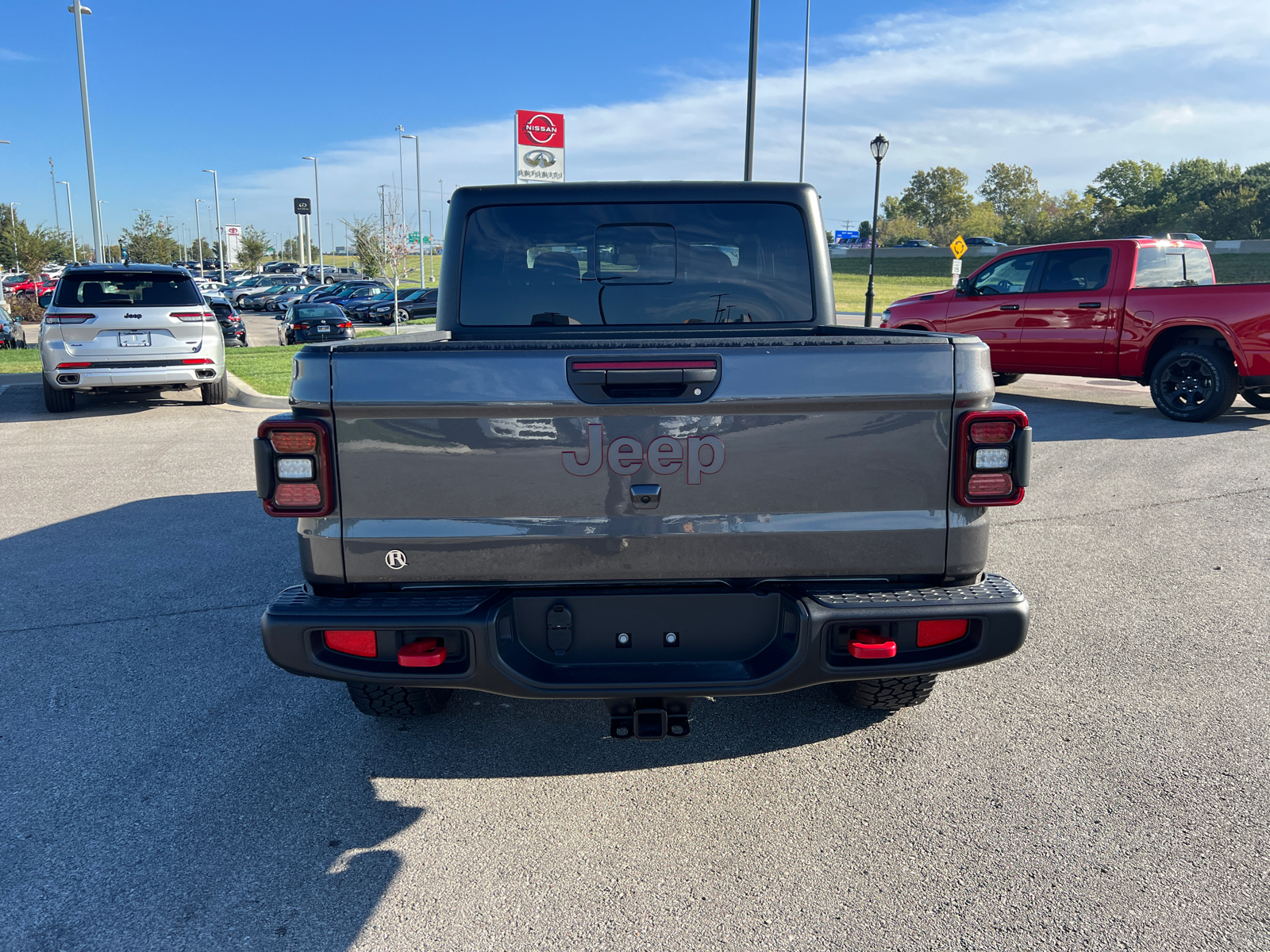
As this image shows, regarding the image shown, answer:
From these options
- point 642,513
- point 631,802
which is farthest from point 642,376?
point 631,802

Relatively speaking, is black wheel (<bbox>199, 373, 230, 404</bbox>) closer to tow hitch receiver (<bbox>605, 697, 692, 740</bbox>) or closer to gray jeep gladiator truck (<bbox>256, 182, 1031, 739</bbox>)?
gray jeep gladiator truck (<bbox>256, 182, 1031, 739</bbox>)

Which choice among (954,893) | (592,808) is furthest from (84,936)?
(954,893)

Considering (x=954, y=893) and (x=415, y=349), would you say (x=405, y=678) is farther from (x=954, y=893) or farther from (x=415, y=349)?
(x=954, y=893)

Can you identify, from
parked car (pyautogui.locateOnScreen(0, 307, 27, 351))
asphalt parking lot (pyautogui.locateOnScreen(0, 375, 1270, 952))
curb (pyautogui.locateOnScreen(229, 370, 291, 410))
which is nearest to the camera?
asphalt parking lot (pyautogui.locateOnScreen(0, 375, 1270, 952))

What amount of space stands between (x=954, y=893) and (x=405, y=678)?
1670 millimetres

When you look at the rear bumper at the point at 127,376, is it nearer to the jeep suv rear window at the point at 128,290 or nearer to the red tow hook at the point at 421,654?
the jeep suv rear window at the point at 128,290

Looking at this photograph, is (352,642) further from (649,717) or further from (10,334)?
(10,334)

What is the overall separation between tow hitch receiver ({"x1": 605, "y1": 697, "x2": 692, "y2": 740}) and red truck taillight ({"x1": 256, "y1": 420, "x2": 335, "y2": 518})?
3.44 ft

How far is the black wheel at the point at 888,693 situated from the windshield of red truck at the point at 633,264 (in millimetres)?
1528

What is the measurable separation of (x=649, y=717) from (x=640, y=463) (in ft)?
2.55

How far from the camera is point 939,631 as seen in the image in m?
2.90

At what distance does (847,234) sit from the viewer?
399 feet

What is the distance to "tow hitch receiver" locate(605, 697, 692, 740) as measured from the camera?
113 inches

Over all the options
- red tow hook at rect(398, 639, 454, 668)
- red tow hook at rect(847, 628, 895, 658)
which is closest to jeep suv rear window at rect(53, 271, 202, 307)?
red tow hook at rect(398, 639, 454, 668)
